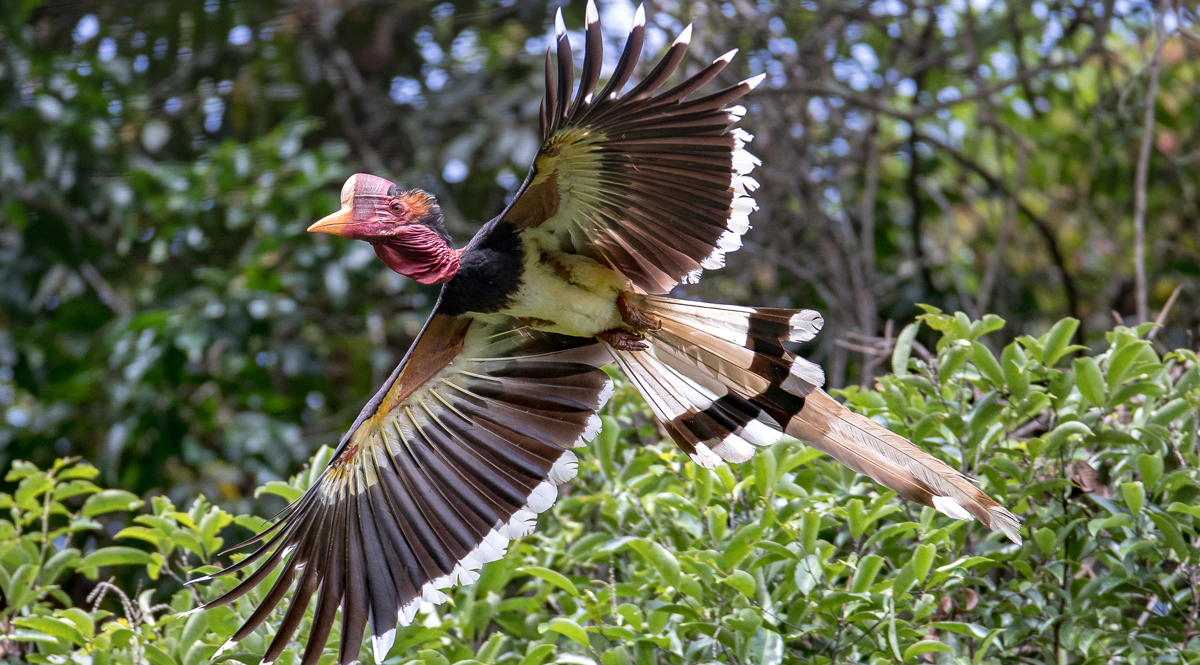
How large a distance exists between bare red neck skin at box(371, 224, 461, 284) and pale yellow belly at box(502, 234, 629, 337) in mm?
173

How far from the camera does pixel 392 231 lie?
8.36 feet

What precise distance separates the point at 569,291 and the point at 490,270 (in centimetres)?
19

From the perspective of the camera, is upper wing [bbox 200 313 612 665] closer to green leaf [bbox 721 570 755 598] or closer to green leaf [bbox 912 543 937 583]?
green leaf [bbox 721 570 755 598]

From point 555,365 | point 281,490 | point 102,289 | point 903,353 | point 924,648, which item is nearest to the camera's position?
point 924,648

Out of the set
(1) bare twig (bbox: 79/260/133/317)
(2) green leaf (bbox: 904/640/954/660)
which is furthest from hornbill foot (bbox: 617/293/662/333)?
(1) bare twig (bbox: 79/260/133/317)

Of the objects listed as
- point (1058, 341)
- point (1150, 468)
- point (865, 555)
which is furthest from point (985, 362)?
point (865, 555)

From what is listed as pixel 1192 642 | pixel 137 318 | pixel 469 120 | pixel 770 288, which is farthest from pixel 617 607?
pixel 469 120

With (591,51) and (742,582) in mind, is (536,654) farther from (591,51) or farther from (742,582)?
(591,51)

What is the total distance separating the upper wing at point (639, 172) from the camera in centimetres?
202

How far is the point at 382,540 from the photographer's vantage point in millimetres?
2486

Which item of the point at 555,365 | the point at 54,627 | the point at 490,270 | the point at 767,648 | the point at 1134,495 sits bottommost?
the point at 54,627

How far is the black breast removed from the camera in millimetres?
2494

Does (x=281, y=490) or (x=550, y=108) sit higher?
(x=550, y=108)

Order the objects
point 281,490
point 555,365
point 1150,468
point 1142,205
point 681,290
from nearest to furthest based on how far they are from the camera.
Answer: point 1150,468, point 281,490, point 555,365, point 1142,205, point 681,290
